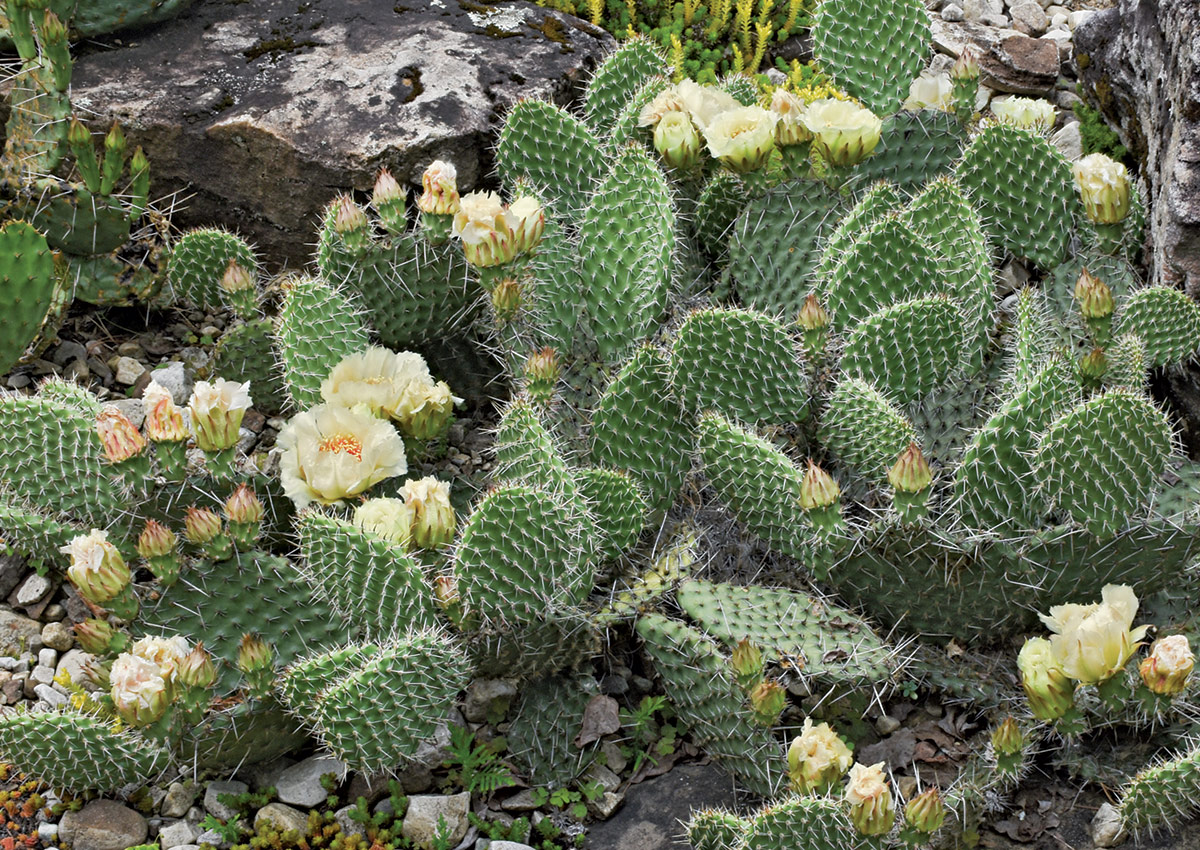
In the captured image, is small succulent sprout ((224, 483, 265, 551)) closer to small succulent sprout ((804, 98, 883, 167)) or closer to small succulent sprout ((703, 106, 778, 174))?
small succulent sprout ((703, 106, 778, 174))

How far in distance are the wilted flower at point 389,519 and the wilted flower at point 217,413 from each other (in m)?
0.34

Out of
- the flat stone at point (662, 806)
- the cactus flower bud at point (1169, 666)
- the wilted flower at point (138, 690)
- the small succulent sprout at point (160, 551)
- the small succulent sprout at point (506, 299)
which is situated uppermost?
the small succulent sprout at point (506, 299)

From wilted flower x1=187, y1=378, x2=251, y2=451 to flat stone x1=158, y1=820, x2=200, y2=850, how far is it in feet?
2.38

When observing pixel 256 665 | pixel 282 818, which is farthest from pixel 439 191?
pixel 282 818

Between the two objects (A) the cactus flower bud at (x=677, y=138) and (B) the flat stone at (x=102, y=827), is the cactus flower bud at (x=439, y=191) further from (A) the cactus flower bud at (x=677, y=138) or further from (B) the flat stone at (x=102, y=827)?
(B) the flat stone at (x=102, y=827)

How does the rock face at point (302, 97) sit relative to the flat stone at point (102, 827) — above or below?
above

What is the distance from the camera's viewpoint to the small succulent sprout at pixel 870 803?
1775 millimetres

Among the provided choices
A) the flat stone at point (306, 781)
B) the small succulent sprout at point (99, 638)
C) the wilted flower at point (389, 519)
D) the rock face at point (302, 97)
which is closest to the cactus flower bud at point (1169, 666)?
the wilted flower at point (389, 519)

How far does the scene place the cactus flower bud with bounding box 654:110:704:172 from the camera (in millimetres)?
2828

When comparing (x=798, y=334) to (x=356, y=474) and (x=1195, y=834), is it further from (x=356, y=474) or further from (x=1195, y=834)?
(x=1195, y=834)

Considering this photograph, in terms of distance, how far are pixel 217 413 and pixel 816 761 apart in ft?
4.29

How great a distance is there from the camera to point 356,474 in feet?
7.36

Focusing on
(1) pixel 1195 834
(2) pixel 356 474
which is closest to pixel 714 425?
(2) pixel 356 474

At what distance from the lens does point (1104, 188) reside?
2689mm
